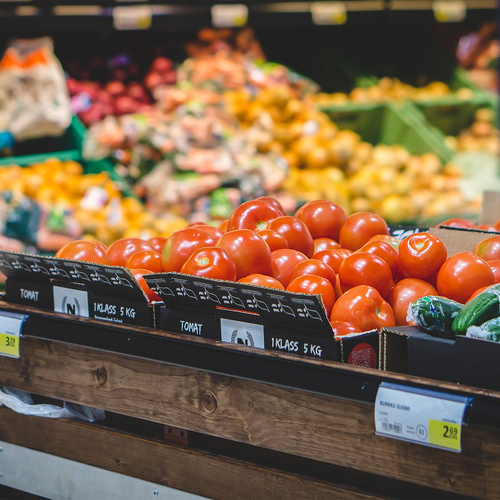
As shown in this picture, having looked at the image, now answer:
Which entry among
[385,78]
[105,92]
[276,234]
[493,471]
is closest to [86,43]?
[105,92]

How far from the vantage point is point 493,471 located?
3.87ft

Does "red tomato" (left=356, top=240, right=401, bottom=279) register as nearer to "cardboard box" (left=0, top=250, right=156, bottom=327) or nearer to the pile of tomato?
the pile of tomato

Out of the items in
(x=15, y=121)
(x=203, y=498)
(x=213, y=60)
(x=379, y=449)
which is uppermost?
(x=213, y=60)

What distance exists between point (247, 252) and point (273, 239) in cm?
18

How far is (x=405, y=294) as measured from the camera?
5.34 feet

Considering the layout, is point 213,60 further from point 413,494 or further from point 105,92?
point 413,494

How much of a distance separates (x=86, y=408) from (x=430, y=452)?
952 mm

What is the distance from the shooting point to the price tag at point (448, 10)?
17.8ft

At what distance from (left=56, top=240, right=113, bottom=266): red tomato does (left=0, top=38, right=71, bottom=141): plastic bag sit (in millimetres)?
2914

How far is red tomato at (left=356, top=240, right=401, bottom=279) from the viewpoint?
1.69 metres

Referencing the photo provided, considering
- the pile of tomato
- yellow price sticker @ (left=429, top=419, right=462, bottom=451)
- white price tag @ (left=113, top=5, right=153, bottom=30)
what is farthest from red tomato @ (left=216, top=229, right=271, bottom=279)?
white price tag @ (left=113, top=5, right=153, bottom=30)

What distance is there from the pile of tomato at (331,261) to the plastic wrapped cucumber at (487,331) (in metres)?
0.30

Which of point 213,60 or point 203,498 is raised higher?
point 213,60

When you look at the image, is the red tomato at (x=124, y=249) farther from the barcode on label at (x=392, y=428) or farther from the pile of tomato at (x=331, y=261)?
the barcode on label at (x=392, y=428)
